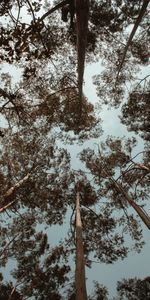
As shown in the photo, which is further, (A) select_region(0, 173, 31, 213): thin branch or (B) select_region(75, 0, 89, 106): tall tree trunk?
(A) select_region(0, 173, 31, 213): thin branch

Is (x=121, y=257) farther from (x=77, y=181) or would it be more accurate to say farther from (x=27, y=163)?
Answer: (x=27, y=163)

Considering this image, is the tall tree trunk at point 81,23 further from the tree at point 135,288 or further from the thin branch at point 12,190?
the tree at point 135,288

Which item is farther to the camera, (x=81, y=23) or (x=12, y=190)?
(x=12, y=190)

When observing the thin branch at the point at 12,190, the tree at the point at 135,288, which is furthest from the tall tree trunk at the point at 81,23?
the tree at the point at 135,288

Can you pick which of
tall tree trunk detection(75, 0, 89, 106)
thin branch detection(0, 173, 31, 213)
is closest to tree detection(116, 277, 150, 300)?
thin branch detection(0, 173, 31, 213)

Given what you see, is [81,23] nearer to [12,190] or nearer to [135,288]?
[12,190]

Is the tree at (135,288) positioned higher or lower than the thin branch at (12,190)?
lower

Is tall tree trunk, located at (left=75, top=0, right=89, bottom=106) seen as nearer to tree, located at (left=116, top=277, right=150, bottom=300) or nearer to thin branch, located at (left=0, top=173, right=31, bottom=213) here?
thin branch, located at (left=0, top=173, right=31, bottom=213)

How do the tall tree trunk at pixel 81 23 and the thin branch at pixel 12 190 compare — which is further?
the thin branch at pixel 12 190

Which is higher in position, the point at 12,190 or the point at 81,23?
the point at 12,190

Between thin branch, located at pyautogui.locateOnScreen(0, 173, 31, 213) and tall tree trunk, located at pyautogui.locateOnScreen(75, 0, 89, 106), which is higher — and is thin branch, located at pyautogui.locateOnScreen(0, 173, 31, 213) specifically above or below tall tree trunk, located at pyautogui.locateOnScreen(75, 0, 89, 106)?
above

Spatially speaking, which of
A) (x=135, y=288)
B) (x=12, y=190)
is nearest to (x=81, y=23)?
(x=12, y=190)

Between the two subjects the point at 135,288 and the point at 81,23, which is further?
the point at 135,288

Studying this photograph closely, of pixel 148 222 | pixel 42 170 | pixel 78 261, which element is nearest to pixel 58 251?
pixel 42 170
